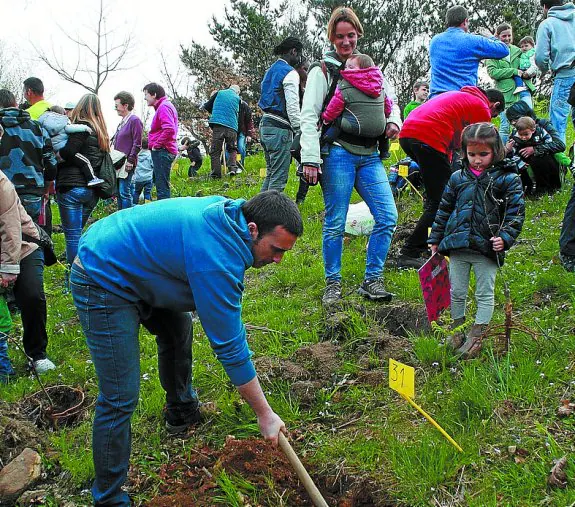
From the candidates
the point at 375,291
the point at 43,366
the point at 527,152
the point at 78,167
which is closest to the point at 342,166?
the point at 375,291

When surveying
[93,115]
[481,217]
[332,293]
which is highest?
[93,115]

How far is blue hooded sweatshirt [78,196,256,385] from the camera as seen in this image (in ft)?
8.28

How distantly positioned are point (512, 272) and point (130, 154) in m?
5.62

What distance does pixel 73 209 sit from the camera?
5.98 m

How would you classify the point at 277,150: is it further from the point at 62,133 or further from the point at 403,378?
the point at 403,378

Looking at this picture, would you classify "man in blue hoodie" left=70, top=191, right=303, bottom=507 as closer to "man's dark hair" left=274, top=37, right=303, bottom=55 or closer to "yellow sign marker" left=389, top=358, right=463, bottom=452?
"yellow sign marker" left=389, top=358, right=463, bottom=452

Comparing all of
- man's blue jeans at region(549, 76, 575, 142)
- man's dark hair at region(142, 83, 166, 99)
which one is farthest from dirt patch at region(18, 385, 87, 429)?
man's blue jeans at region(549, 76, 575, 142)

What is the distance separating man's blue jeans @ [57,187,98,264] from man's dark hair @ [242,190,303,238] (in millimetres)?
3864

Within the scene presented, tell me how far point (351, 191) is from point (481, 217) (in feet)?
4.54

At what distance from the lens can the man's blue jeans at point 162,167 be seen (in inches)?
336

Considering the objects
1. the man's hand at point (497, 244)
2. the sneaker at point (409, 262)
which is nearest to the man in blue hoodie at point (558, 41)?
the sneaker at point (409, 262)

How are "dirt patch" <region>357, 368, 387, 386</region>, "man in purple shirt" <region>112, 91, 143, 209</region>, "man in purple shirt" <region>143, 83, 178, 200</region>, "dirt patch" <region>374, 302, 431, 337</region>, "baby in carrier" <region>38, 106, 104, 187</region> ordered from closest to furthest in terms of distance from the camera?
"dirt patch" <region>357, 368, 387, 386</region>, "dirt patch" <region>374, 302, 431, 337</region>, "baby in carrier" <region>38, 106, 104, 187</region>, "man in purple shirt" <region>112, 91, 143, 209</region>, "man in purple shirt" <region>143, 83, 178, 200</region>

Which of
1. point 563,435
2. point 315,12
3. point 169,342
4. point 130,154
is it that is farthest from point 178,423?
point 315,12

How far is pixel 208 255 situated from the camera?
2500 mm
